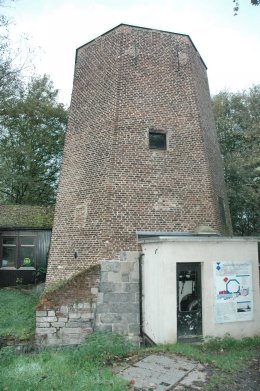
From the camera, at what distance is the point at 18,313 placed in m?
11.6

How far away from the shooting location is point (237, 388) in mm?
6570

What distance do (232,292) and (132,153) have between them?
209 inches

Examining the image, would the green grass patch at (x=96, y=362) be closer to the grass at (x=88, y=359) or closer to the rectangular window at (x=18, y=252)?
the grass at (x=88, y=359)

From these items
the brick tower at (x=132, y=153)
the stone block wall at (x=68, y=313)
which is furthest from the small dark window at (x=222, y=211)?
the stone block wall at (x=68, y=313)

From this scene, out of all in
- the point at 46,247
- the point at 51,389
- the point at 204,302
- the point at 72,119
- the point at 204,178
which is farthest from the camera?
the point at 46,247

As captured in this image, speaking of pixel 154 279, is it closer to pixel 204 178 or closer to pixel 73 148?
pixel 204 178

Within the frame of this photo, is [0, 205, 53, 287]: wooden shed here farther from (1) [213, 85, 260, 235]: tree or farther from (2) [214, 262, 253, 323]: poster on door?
(2) [214, 262, 253, 323]: poster on door

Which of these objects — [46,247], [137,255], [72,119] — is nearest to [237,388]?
[137,255]

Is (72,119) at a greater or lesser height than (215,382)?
greater

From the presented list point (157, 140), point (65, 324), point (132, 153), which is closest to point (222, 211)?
point (157, 140)

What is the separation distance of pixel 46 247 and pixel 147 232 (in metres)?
8.16

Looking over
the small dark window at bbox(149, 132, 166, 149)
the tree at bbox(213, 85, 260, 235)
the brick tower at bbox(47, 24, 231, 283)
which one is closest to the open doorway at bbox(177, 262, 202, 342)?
the brick tower at bbox(47, 24, 231, 283)

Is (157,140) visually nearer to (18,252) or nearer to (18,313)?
(18,313)

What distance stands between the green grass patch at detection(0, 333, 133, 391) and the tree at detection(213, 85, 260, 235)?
1141 cm
